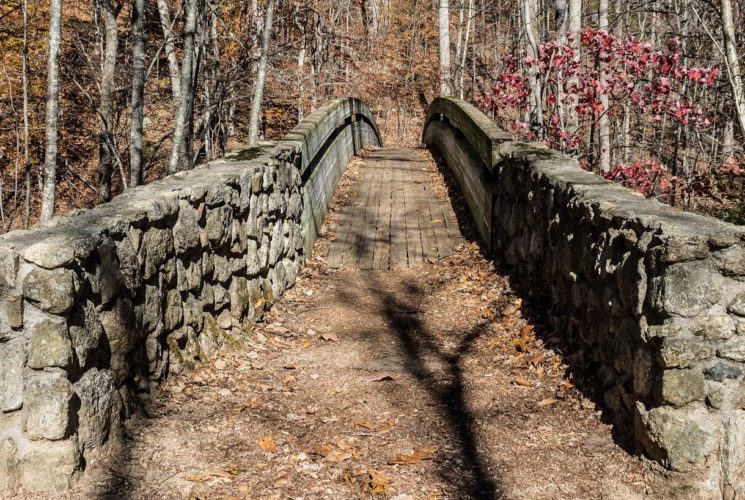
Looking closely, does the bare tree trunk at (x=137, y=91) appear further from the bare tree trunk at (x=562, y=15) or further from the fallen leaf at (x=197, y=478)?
the bare tree trunk at (x=562, y=15)

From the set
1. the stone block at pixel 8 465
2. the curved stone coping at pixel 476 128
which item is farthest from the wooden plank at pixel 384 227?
the stone block at pixel 8 465

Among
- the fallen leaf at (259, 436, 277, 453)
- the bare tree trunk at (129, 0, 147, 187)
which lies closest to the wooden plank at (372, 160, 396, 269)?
the bare tree trunk at (129, 0, 147, 187)

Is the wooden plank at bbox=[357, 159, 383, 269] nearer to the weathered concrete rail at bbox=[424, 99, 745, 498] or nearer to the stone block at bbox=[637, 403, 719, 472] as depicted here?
the weathered concrete rail at bbox=[424, 99, 745, 498]

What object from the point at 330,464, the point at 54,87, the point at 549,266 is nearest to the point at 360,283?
the point at 549,266

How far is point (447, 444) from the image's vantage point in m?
4.29

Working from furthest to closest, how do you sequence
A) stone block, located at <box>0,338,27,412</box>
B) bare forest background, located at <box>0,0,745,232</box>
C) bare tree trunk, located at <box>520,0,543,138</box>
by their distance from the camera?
1. bare forest background, located at <box>0,0,745,232</box>
2. bare tree trunk, located at <box>520,0,543,138</box>
3. stone block, located at <box>0,338,27,412</box>

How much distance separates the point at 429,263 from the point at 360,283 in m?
1.02

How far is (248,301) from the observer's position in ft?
19.9

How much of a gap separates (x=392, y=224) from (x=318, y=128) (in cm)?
166

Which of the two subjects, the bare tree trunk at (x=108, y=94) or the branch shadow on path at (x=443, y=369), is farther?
the bare tree trunk at (x=108, y=94)

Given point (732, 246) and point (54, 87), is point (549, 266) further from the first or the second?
point (54, 87)

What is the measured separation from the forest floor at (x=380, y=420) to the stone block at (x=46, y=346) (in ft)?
2.15

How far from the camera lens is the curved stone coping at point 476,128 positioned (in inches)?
318

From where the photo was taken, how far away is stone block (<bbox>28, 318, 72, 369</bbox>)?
3.21m
